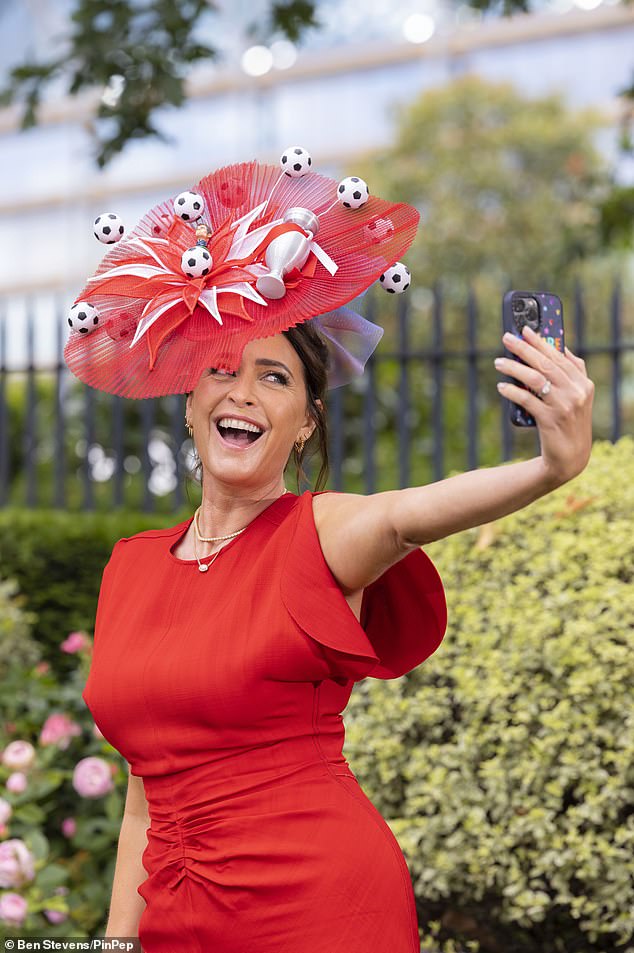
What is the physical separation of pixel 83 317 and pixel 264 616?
0.67 m

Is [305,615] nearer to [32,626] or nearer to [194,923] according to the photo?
[194,923]

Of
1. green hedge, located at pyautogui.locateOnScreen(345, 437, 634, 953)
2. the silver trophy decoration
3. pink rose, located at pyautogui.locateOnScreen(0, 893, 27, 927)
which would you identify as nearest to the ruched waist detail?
the silver trophy decoration

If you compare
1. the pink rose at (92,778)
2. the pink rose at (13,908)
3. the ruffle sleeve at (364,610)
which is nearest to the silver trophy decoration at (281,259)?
the ruffle sleeve at (364,610)

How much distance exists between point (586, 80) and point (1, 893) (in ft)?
71.3

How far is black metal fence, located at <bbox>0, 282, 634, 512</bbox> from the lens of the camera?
5875mm

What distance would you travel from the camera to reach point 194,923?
1694 mm

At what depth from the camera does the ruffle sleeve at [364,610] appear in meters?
1.64

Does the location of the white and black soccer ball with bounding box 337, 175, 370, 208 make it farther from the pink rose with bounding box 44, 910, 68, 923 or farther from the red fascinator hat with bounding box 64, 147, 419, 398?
the pink rose with bounding box 44, 910, 68, 923

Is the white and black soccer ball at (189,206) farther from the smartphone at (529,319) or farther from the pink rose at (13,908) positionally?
the pink rose at (13,908)

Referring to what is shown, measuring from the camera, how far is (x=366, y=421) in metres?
6.11

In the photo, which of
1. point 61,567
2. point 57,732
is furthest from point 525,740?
point 61,567

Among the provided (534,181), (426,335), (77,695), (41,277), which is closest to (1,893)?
(77,695)

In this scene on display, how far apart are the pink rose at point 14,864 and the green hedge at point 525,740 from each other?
0.89 m

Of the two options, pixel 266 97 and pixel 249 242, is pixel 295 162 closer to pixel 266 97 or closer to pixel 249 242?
pixel 249 242
